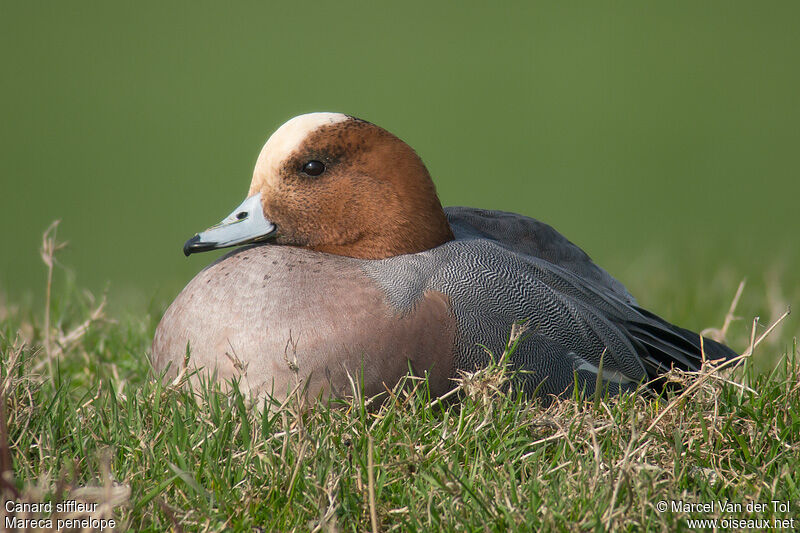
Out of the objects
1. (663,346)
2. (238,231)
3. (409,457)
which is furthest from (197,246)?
(663,346)

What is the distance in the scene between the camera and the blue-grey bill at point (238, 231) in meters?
2.74

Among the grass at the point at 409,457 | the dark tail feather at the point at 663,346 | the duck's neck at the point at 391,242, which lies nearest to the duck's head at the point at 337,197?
the duck's neck at the point at 391,242

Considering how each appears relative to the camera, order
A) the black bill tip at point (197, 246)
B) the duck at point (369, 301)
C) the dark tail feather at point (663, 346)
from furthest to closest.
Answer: the dark tail feather at point (663, 346)
the black bill tip at point (197, 246)
the duck at point (369, 301)

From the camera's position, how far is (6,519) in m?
1.63

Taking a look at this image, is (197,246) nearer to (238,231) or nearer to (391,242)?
(238,231)

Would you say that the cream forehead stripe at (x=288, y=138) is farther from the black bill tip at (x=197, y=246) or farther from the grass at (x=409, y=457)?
the grass at (x=409, y=457)

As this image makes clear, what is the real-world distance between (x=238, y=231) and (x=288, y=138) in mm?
331

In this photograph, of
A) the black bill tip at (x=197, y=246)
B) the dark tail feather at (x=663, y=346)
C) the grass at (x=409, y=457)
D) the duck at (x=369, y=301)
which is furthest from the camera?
the dark tail feather at (x=663, y=346)

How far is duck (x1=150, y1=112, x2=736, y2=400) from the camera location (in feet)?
7.92

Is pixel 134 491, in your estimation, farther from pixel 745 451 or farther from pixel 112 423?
pixel 745 451

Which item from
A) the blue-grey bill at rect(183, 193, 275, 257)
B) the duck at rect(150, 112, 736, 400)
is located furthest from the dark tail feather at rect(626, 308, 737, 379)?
the blue-grey bill at rect(183, 193, 275, 257)

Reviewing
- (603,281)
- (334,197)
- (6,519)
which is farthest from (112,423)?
(603,281)

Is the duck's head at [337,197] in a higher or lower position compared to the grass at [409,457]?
higher

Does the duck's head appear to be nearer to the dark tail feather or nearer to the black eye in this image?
the black eye
